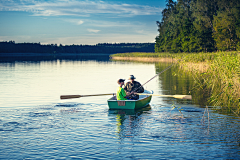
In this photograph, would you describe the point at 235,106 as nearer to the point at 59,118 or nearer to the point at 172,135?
the point at 172,135

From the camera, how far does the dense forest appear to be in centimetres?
6375

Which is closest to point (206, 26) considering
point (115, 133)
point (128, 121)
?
point (128, 121)

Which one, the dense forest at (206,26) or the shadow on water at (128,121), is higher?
the dense forest at (206,26)

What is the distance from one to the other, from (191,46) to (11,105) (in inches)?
2544

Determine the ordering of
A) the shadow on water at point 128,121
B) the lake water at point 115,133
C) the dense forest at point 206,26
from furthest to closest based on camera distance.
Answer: the dense forest at point 206,26
the shadow on water at point 128,121
the lake water at point 115,133

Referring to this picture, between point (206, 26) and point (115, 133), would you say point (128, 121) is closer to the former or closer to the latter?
point (115, 133)

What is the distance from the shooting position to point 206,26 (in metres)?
72.1

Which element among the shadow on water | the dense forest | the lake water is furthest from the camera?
the dense forest

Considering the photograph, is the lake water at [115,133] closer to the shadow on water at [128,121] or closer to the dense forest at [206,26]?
the shadow on water at [128,121]

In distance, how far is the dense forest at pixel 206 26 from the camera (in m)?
63.8


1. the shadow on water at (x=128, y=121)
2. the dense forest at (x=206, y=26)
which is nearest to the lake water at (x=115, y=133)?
the shadow on water at (x=128, y=121)

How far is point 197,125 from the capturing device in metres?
10.9

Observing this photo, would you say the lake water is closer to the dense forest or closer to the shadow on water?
the shadow on water

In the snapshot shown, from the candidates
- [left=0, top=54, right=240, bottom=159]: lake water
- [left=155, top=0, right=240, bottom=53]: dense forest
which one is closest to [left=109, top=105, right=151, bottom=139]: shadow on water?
[left=0, top=54, right=240, bottom=159]: lake water
